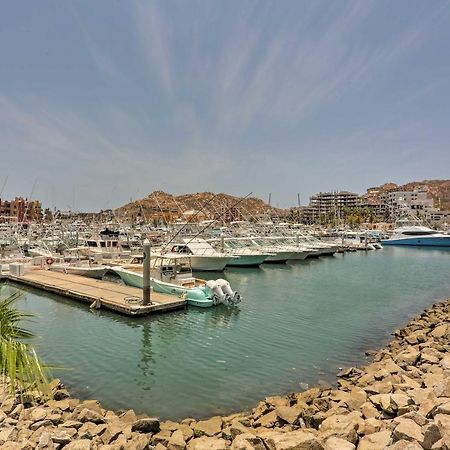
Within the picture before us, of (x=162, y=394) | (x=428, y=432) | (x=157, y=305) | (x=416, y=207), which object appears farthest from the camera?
(x=416, y=207)

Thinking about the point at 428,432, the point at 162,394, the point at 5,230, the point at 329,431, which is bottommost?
the point at 162,394

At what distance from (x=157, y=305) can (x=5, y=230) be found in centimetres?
6415

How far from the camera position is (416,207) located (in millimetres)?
178625

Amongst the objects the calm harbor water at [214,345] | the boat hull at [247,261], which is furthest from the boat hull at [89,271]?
the boat hull at [247,261]

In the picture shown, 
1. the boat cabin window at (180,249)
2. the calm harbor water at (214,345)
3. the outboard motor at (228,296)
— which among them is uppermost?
the boat cabin window at (180,249)

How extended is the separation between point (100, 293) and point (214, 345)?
11209 mm

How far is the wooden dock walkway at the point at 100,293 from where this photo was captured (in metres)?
21.9

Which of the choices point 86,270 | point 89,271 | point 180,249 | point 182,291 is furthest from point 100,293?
point 180,249

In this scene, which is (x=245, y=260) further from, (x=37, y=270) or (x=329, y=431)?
(x=329, y=431)

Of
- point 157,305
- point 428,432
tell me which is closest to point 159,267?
point 157,305

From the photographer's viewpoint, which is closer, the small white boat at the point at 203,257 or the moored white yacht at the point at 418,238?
the small white boat at the point at 203,257

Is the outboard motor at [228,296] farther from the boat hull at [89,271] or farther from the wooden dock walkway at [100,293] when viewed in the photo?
the boat hull at [89,271]

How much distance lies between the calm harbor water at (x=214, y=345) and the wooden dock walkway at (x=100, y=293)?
62cm

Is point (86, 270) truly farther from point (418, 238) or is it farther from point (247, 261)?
point (418, 238)
